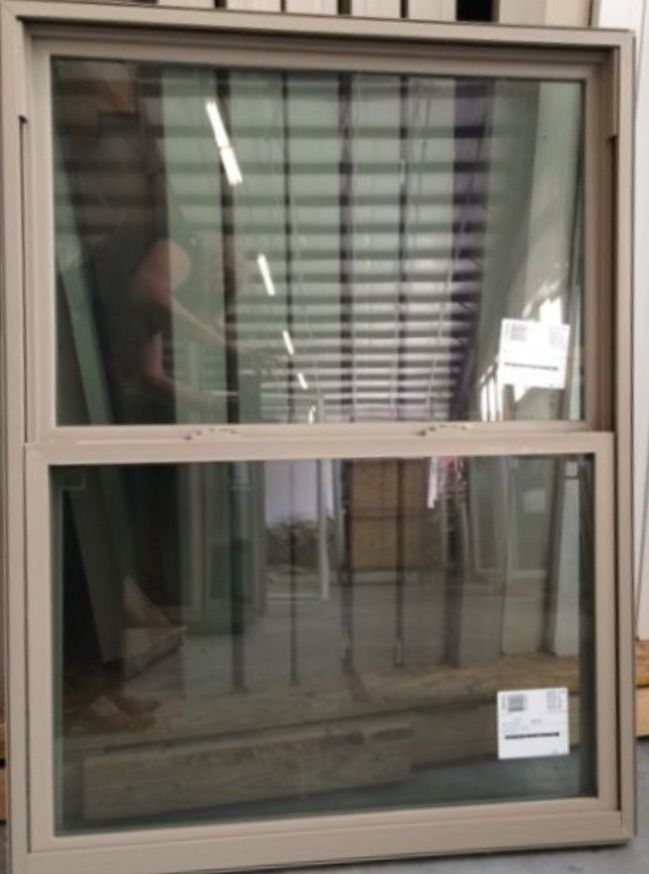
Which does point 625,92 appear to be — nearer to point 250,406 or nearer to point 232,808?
point 250,406

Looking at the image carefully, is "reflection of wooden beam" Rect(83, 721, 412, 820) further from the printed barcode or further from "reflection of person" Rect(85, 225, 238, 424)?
"reflection of person" Rect(85, 225, 238, 424)

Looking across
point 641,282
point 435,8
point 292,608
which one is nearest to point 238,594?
point 292,608

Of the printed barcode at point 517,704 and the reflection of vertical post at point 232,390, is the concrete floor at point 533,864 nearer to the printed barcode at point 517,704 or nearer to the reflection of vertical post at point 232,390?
the printed barcode at point 517,704

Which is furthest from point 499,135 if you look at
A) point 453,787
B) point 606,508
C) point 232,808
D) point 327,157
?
point 232,808

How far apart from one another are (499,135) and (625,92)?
0.26 meters

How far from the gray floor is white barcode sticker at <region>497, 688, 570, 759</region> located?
0.62 feet

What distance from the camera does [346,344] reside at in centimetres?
159

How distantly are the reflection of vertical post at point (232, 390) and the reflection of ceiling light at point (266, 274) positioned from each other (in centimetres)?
6

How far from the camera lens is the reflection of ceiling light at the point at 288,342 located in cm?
156

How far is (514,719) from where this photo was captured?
1522 millimetres

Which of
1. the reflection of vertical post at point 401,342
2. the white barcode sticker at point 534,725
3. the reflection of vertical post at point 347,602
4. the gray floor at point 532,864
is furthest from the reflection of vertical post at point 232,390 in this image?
the white barcode sticker at point 534,725

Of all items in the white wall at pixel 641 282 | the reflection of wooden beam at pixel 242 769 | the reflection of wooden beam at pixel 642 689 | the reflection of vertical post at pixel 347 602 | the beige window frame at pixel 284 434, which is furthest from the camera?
the reflection of wooden beam at pixel 642 689

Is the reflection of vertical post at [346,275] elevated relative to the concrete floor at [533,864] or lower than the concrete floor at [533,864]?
elevated

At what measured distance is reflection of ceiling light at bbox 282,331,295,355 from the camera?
156 cm
